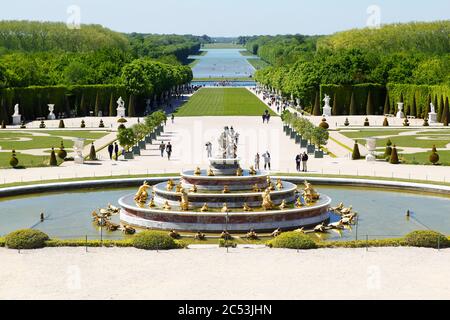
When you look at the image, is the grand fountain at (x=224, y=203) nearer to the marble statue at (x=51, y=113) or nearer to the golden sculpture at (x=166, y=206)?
the golden sculpture at (x=166, y=206)

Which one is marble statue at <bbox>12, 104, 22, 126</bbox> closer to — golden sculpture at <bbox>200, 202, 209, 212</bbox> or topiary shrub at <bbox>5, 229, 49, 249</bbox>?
golden sculpture at <bbox>200, 202, 209, 212</bbox>

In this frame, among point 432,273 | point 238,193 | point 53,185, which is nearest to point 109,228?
point 238,193

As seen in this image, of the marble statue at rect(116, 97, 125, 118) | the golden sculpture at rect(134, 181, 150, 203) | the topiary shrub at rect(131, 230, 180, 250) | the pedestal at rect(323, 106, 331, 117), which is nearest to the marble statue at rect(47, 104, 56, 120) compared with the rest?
the marble statue at rect(116, 97, 125, 118)

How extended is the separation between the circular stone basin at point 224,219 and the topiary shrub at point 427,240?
677 cm

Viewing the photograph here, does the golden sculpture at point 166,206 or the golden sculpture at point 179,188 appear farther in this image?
the golden sculpture at point 179,188

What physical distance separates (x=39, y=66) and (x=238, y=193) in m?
90.9

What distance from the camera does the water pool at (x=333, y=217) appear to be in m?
35.5

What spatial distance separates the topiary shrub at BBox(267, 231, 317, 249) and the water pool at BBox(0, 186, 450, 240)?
11.7ft

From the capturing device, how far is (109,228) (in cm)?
3606

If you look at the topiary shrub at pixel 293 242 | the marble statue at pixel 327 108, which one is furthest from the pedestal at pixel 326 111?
the topiary shrub at pixel 293 242

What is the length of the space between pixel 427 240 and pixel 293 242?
5.18 m

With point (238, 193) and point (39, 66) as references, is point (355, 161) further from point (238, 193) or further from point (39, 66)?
point (39, 66)

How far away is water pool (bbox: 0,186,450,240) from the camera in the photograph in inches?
1398

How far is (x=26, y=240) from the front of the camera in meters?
30.6
